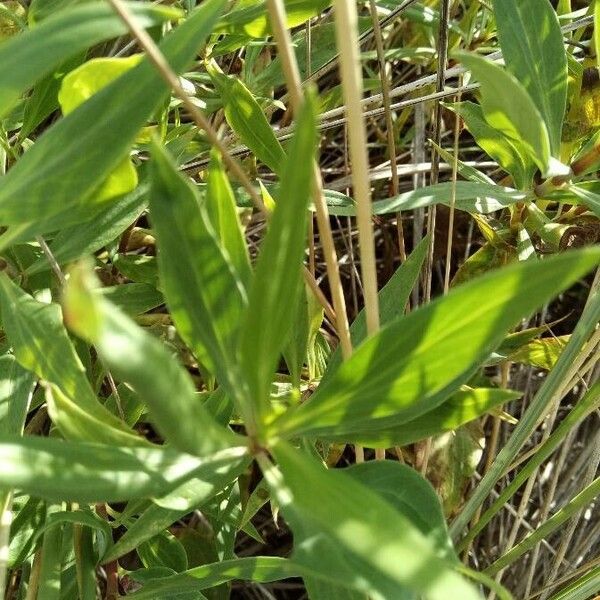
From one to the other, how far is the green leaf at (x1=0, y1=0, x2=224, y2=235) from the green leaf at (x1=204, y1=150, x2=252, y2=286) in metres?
0.06

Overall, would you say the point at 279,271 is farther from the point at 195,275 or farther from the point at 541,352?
the point at 541,352

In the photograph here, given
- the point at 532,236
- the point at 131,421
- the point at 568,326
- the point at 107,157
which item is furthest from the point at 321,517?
the point at 568,326

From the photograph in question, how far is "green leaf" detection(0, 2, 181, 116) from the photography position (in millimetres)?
515

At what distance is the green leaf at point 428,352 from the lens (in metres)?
0.44

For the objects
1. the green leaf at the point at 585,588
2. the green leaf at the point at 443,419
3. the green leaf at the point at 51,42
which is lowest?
the green leaf at the point at 585,588

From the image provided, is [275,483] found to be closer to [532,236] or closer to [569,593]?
[569,593]

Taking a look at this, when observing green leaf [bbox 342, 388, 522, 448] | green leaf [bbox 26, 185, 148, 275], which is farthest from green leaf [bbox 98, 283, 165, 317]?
green leaf [bbox 342, 388, 522, 448]

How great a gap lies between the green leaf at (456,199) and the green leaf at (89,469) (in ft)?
1.26

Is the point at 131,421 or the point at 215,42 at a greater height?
the point at 215,42

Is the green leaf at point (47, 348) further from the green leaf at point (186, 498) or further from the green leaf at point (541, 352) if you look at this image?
the green leaf at point (541, 352)

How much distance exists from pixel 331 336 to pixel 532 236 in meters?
0.29

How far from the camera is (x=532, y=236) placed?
39.6 inches

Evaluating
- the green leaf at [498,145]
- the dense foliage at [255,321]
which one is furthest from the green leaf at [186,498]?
the green leaf at [498,145]

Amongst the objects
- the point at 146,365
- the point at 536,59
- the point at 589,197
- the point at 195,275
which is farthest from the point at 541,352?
the point at 146,365
